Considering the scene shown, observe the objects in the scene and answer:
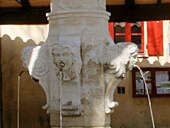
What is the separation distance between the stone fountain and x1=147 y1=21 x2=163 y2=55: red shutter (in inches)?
252

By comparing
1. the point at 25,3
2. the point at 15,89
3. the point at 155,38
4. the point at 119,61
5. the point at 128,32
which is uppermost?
the point at 25,3

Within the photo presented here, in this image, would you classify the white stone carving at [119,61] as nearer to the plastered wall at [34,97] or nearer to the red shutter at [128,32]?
the plastered wall at [34,97]

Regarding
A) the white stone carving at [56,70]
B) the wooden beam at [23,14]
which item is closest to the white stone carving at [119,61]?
the white stone carving at [56,70]

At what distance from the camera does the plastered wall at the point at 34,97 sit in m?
12.4

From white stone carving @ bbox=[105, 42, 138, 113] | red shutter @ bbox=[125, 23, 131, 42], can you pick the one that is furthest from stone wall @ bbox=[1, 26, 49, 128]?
white stone carving @ bbox=[105, 42, 138, 113]

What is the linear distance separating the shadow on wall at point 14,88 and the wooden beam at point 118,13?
115cm

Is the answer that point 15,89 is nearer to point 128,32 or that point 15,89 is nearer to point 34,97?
point 34,97

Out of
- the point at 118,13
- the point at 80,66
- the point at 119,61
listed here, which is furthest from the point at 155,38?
the point at 80,66

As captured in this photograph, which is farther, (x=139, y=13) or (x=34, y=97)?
(x=34, y=97)

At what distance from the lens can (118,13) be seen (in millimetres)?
11078

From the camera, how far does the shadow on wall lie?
12375mm

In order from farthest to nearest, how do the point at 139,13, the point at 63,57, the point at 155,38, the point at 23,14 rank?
the point at 155,38, the point at 23,14, the point at 139,13, the point at 63,57

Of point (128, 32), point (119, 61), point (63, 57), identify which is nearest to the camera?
point (63, 57)

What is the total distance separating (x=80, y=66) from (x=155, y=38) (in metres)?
6.71
